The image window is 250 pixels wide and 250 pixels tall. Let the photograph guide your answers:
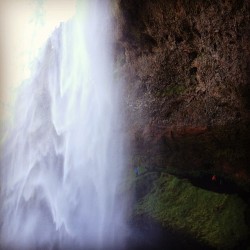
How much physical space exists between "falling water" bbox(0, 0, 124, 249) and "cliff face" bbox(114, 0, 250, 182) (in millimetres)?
597

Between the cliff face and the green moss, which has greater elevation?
the cliff face

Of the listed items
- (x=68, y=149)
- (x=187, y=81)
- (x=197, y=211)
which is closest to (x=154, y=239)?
(x=197, y=211)

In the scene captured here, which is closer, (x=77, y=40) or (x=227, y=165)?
(x=227, y=165)

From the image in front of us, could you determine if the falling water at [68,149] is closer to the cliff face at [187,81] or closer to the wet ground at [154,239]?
the wet ground at [154,239]

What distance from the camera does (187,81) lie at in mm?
5645

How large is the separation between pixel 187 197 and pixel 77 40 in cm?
438

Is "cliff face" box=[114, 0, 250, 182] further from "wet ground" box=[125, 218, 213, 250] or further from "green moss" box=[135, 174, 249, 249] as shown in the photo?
"wet ground" box=[125, 218, 213, 250]

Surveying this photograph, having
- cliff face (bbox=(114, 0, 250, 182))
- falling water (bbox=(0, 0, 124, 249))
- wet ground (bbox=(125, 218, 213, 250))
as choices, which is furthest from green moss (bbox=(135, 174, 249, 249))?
falling water (bbox=(0, 0, 124, 249))

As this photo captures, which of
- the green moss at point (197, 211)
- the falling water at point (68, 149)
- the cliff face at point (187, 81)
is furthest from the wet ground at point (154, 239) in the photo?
the cliff face at point (187, 81)

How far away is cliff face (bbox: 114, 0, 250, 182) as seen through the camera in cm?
497

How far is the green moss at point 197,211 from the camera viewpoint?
488 cm

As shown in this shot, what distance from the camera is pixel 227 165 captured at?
5070 mm

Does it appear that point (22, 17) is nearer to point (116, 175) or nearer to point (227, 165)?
point (116, 175)

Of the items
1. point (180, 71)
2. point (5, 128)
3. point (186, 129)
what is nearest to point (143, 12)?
point (180, 71)
